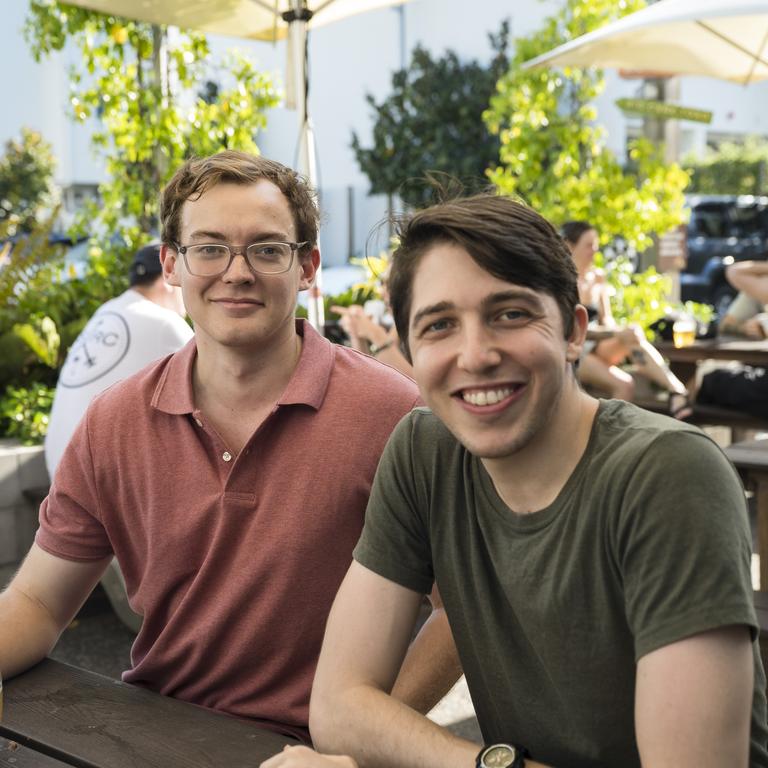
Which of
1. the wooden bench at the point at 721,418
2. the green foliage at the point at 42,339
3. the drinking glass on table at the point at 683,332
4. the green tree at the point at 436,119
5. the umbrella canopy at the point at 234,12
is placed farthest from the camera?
the green tree at the point at 436,119

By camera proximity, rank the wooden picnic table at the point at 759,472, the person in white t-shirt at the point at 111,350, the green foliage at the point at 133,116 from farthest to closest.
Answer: the green foliage at the point at 133,116
the person in white t-shirt at the point at 111,350
the wooden picnic table at the point at 759,472

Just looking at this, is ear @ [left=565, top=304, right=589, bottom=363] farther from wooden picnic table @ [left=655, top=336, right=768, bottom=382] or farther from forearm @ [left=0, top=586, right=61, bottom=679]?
wooden picnic table @ [left=655, top=336, right=768, bottom=382]

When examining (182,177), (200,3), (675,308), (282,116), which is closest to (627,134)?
(282,116)

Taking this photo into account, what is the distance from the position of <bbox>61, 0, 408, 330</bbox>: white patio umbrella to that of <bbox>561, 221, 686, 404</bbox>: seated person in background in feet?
5.99

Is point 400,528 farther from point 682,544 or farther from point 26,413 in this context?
point 26,413

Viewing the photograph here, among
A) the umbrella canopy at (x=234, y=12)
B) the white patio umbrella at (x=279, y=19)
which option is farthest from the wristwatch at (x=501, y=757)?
the umbrella canopy at (x=234, y=12)

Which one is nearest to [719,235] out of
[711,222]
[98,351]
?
[711,222]

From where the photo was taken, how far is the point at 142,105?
8430 millimetres

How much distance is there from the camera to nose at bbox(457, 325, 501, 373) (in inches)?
68.1

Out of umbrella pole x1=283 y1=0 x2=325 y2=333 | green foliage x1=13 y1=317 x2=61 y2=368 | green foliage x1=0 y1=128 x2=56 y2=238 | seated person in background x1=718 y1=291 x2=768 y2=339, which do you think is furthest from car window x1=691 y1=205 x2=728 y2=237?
green foliage x1=13 y1=317 x2=61 y2=368

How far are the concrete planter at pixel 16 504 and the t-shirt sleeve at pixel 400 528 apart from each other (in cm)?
388

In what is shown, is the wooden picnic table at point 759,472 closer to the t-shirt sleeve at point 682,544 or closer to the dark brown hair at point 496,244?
the dark brown hair at point 496,244

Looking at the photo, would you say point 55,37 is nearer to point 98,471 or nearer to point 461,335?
point 98,471

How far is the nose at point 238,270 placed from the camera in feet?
7.68
